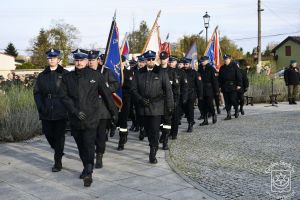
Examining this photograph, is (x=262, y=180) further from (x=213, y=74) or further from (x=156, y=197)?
(x=213, y=74)

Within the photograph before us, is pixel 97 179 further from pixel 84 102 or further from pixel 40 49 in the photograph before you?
pixel 40 49

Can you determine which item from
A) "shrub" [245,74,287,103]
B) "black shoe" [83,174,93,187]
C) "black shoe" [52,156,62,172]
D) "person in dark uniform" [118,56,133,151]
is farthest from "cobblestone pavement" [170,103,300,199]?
"shrub" [245,74,287,103]

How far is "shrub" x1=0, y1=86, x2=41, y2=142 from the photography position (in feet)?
34.3

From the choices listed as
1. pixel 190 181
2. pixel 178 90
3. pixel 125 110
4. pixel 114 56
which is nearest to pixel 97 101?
pixel 190 181

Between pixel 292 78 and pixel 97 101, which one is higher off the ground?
pixel 292 78

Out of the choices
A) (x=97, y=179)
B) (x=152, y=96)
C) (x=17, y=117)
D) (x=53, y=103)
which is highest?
(x=152, y=96)

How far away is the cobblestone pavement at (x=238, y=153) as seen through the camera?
6035mm

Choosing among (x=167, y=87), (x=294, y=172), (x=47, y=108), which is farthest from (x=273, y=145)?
(x=47, y=108)

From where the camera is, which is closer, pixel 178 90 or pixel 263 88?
pixel 178 90

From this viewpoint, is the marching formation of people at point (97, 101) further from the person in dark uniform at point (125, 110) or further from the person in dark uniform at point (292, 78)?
the person in dark uniform at point (292, 78)

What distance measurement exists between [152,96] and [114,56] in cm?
136

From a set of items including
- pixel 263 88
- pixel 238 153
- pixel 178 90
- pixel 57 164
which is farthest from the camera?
pixel 263 88

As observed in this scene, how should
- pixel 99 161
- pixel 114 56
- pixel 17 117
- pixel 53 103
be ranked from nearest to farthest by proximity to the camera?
pixel 53 103 < pixel 99 161 < pixel 114 56 < pixel 17 117

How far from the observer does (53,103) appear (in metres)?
7.07
